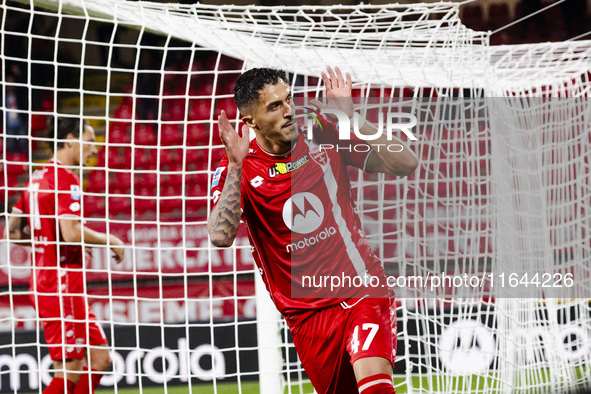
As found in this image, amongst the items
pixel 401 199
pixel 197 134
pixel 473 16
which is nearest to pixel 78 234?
pixel 401 199

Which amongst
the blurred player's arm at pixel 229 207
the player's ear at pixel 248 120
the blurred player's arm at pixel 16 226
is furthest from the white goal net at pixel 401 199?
the blurred player's arm at pixel 229 207

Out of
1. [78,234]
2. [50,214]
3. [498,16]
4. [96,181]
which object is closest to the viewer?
[78,234]

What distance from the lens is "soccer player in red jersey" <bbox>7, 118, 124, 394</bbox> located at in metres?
3.84

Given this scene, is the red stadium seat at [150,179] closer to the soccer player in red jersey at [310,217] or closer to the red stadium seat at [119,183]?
the red stadium seat at [119,183]

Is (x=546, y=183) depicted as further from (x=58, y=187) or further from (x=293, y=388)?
(x=58, y=187)

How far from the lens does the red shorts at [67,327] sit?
389 cm

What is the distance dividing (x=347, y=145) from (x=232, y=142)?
0.51m

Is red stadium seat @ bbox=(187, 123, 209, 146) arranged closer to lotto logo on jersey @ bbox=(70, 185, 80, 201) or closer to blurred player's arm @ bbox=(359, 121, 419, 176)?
lotto logo on jersey @ bbox=(70, 185, 80, 201)

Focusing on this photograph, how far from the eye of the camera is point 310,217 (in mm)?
2512

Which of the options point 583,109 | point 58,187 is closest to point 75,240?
point 58,187

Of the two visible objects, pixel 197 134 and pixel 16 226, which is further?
pixel 197 134

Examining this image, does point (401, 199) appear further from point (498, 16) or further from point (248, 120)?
point (498, 16)

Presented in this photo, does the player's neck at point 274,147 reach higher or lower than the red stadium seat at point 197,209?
higher

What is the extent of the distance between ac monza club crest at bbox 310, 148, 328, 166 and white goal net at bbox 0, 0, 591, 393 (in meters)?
0.84
